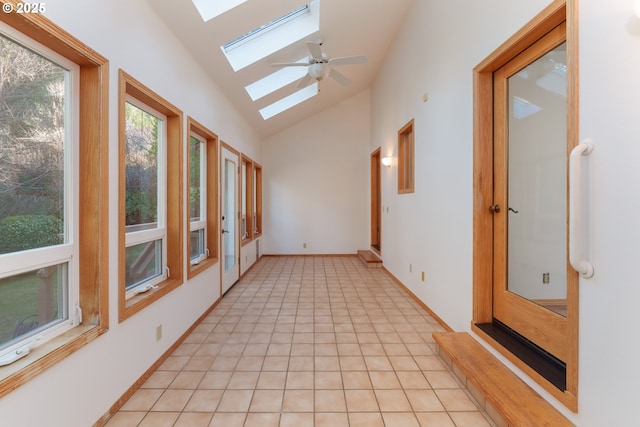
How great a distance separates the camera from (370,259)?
621 centimetres

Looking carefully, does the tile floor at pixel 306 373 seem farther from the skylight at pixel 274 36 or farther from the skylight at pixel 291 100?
the skylight at pixel 291 100

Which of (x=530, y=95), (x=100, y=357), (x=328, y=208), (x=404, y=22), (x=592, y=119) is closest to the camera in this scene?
(x=592, y=119)

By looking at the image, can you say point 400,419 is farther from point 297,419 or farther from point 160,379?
point 160,379

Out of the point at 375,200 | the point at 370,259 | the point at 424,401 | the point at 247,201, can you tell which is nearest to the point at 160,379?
the point at 424,401

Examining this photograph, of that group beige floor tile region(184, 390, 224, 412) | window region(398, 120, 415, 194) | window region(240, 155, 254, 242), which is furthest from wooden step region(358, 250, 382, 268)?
beige floor tile region(184, 390, 224, 412)

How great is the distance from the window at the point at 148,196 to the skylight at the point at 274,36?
4.32 feet

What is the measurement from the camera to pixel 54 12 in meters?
1.44

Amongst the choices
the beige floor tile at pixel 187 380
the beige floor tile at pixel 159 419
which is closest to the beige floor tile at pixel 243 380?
the beige floor tile at pixel 187 380

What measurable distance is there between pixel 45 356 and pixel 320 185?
6.21 m

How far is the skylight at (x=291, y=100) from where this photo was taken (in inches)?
230

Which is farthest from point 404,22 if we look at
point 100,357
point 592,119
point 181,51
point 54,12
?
point 100,357

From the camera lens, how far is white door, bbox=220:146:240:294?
4.41 meters

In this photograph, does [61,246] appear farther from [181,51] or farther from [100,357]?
[181,51]

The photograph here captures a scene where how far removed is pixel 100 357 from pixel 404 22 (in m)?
4.89
